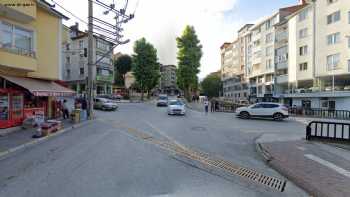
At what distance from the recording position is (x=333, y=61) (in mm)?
34688

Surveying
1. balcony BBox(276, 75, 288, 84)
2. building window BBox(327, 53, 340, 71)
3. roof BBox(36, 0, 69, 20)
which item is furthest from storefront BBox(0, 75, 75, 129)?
balcony BBox(276, 75, 288, 84)

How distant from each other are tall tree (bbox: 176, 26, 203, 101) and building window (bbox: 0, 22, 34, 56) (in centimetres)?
3773

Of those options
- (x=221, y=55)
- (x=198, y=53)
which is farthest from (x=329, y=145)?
(x=221, y=55)

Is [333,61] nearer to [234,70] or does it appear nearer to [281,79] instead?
[281,79]

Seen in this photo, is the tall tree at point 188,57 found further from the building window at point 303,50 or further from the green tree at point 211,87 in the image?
the green tree at point 211,87

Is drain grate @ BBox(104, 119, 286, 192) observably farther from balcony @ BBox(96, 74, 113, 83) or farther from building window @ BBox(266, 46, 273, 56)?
building window @ BBox(266, 46, 273, 56)

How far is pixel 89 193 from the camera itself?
516 cm

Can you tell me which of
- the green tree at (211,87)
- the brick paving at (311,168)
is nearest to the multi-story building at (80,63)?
the brick paving at (311,168)

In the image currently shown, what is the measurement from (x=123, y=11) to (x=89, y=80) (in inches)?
250

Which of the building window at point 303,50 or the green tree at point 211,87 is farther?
the green tree at point 211,87

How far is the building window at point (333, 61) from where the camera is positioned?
34.0m

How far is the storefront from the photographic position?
1345 cm

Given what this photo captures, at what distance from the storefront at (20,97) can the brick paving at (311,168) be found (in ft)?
42.9

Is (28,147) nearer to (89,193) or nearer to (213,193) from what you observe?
(89,193)
